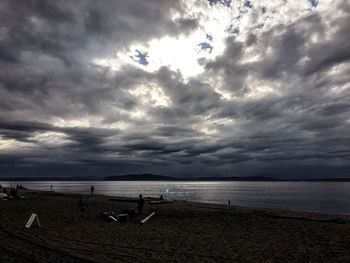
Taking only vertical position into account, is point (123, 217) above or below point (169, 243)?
above

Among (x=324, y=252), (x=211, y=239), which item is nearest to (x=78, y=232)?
(x=211, y=239)

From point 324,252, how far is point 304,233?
629cm

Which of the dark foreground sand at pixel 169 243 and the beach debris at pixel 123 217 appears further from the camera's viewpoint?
the beach debris at pixel 123 217

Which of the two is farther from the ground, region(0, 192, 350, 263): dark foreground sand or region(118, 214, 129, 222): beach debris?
region(118, 214, 129, 222): beach debris

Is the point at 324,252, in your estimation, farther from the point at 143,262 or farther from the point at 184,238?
the point at 143,262

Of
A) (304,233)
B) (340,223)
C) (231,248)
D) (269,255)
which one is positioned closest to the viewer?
(269,255)

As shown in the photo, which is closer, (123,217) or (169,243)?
(169,243)

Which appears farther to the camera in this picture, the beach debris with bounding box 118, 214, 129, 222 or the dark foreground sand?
the beach debris with bounding box 118, 214, 129, 222

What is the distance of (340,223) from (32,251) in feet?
83.9

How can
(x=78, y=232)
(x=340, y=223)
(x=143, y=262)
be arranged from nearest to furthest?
(x=143, y=262) < (x=78, y=232) < (x=340, y=223)

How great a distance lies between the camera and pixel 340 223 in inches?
1113

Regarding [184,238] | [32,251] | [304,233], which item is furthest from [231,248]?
[32,251]

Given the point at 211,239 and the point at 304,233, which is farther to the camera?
the point at 304,233

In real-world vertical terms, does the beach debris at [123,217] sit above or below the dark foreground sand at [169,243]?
above
